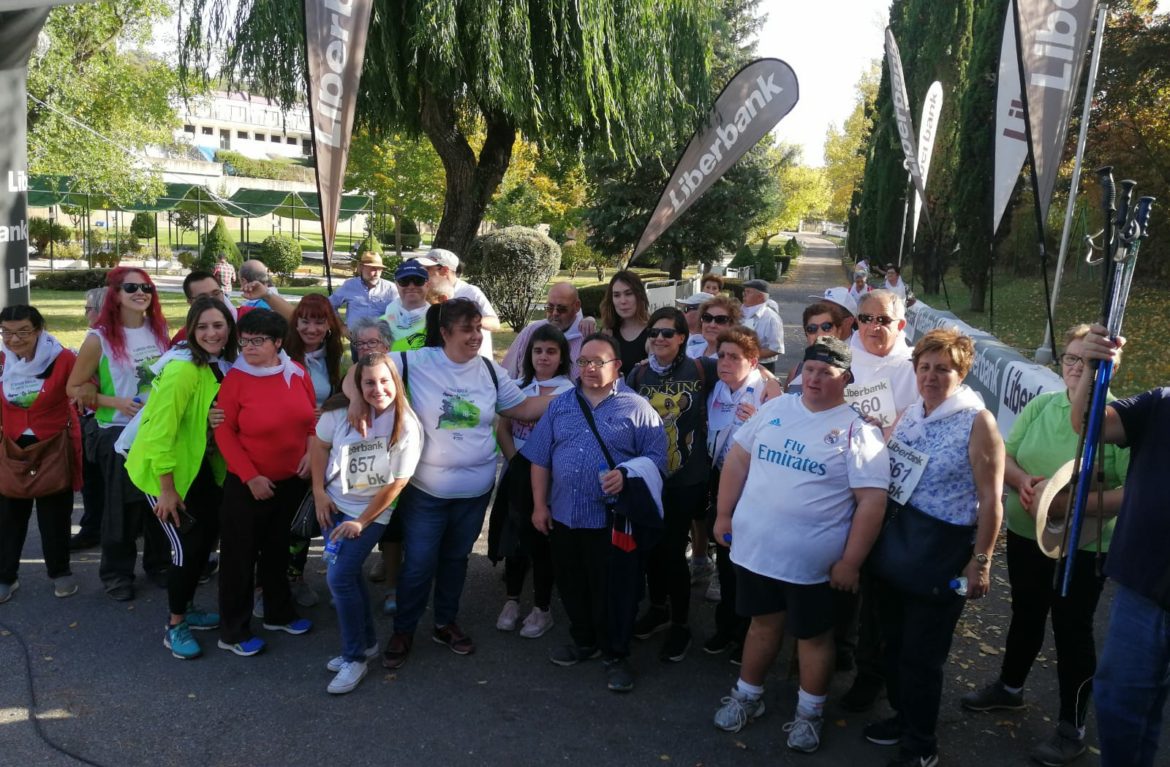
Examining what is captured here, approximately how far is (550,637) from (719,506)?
1422 millimetres

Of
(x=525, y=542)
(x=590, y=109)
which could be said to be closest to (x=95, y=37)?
(x=590, y=109)

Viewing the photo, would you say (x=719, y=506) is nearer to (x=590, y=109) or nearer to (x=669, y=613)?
(x=669, y=613)

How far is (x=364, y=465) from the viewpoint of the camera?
3.96m

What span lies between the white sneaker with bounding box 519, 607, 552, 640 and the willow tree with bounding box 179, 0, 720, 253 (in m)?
7.37

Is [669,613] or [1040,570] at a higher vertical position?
[1040,570]

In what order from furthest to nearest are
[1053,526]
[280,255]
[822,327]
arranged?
[280,255] → [822,327] → [1053,526]

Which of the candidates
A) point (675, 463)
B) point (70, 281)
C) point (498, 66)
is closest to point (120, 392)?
point (675, 463)

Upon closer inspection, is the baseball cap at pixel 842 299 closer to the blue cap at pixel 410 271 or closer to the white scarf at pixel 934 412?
the white scarf at pixel 934 412

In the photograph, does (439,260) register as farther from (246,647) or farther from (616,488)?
(246,647)

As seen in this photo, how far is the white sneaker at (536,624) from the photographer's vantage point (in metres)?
4.70

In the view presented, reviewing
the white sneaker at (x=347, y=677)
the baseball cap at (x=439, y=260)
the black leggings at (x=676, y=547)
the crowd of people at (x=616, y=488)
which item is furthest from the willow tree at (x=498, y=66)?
the white sneaker at (x=347, y=677)

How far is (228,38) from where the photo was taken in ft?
37.0

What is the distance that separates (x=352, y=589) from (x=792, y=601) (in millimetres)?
1995

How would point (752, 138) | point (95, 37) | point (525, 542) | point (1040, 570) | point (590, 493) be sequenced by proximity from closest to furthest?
point (1040, 570) < point (590, 493) < point (525, 542) < point (752, 138) < point (95, 37)
